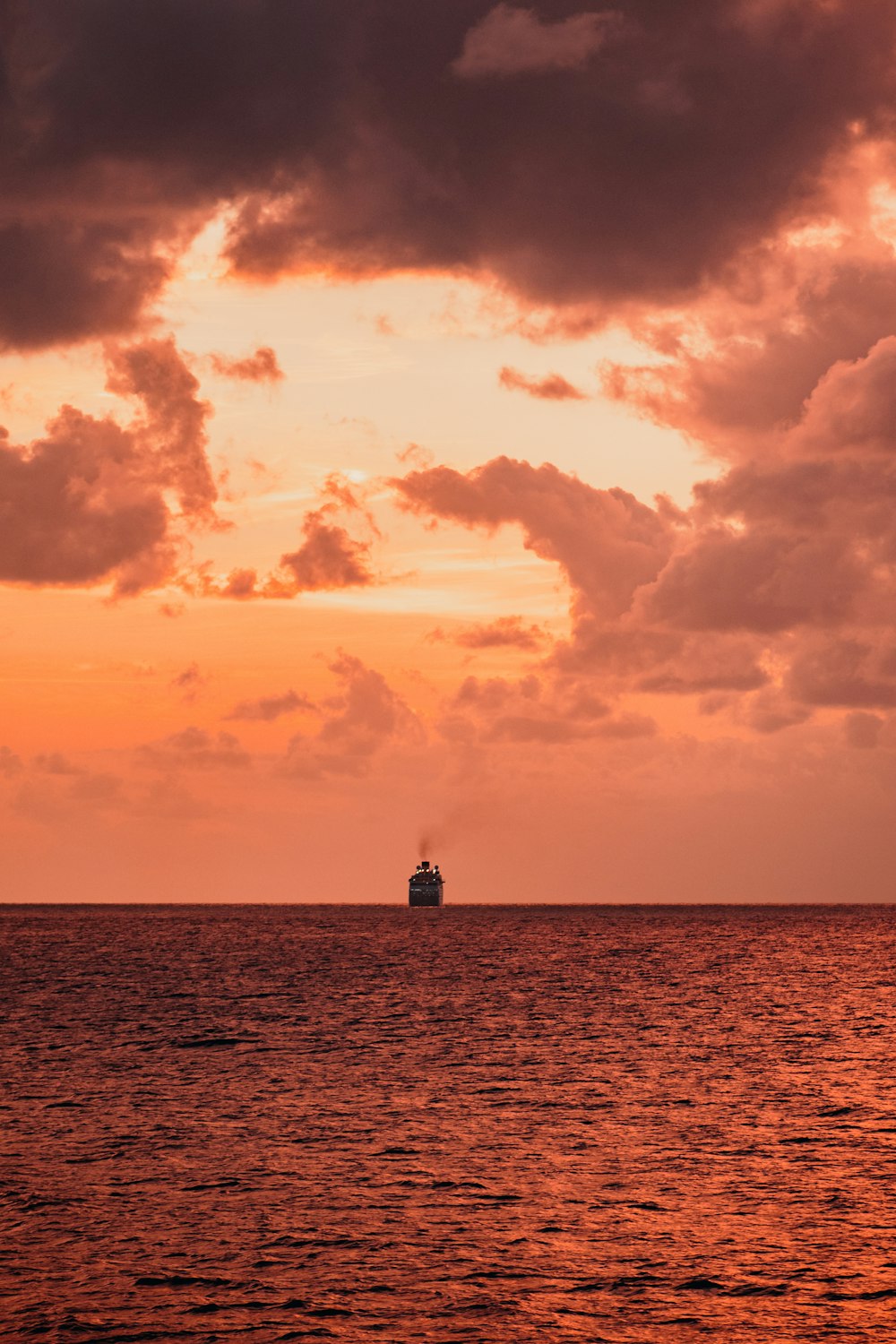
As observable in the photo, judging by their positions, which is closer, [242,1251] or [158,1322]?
[158,1322]

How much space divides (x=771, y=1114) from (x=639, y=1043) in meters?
25.2

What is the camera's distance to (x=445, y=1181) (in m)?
39.1

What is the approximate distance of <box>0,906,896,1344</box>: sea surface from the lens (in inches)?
1082

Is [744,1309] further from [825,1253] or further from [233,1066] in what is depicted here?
[233,1066]

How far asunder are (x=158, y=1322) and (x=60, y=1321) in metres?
1.84

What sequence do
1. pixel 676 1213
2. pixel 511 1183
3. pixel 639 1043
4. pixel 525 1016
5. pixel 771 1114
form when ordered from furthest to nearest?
pixel 525 1016, pixel 639 1043, pixel 771 1114, pixel 511 1183, pixel 676 1213

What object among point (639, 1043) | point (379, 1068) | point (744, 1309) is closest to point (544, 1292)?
point (744, 1309)

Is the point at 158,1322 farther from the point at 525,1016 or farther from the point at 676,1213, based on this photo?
the point at 525,1016

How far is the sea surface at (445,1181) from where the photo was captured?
2748 cm

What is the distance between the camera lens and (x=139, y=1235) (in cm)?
3294

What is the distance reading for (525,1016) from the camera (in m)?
92.8

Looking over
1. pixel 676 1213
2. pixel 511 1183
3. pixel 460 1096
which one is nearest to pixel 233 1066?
pixel 460 1096

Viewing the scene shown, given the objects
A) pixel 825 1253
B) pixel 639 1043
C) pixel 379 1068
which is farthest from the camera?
pixel 639 1043

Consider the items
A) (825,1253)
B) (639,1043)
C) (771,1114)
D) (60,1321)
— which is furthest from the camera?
(639,1043)
